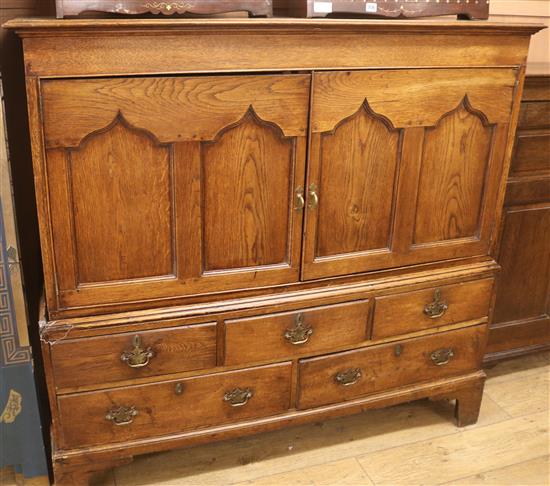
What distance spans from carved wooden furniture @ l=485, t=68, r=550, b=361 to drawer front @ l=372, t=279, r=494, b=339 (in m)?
0.23

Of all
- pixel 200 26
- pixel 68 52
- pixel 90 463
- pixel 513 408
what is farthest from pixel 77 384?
pixel 513 408

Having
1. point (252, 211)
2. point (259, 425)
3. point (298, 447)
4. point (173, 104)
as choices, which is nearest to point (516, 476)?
point (298, 447)

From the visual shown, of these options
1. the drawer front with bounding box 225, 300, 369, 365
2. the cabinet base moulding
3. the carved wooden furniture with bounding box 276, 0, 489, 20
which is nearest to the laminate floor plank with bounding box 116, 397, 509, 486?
the cabinet base moulding

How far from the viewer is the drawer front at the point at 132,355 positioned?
163cm

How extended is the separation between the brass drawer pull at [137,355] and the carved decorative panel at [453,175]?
0.85m

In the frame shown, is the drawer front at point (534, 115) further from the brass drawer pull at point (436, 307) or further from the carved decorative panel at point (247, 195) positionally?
the carved decorative panel at point (247, 195)

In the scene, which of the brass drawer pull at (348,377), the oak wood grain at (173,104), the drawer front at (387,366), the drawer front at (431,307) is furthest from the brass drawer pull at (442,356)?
the oak wood grain at (173,104)

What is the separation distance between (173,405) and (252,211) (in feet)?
1.96

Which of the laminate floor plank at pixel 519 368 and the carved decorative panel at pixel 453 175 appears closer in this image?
the carved decorative panel at pixel 453 175

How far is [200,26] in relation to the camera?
1425 millimetres

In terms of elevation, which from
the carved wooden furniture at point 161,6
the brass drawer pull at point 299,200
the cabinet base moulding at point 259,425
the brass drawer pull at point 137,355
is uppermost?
the carved wooden furniture at point 161,6

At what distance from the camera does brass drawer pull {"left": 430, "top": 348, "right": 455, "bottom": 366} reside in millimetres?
2033

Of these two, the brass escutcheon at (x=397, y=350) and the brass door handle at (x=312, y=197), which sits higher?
the brass door handle at (x=312, y=197)

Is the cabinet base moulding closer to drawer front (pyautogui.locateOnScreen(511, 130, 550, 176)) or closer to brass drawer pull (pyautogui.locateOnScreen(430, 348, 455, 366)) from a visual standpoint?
brass drawer pull (pyautogui.locateOnScreen(430, 348, 455, 366))
